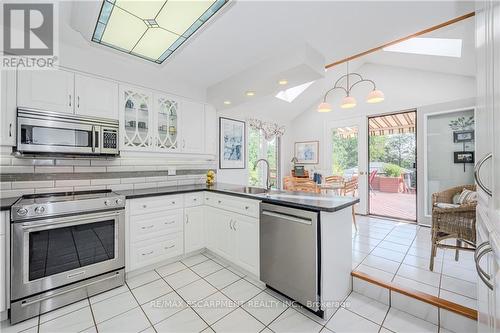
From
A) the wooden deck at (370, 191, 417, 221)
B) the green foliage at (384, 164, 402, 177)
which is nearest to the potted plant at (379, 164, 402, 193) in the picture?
the green foliage at (384, 164, 402, 177)

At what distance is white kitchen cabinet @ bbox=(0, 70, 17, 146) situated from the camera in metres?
1.93

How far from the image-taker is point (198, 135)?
3.38 m

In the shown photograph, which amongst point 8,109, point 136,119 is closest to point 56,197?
point 8,109

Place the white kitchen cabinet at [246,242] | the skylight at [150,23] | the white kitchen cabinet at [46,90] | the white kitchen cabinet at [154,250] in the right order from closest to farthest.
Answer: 1. the skylight at [150,23]
2. the white kitchen cabinet at [46,90]
3. the white kitchen cabinet at [246,242]
4. the white kitchen cabinet at [154,250]

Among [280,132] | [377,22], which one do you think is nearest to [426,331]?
[377,22]

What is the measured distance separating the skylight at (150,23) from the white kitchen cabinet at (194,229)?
6.31 feet

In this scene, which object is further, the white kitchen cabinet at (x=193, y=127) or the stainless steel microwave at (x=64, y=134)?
the white kitchen cabinet at (x=193, y=127)

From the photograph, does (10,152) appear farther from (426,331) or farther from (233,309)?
(426,331)

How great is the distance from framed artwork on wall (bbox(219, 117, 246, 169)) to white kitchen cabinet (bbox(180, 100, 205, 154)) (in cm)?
62

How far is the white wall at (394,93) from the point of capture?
12.0 ft

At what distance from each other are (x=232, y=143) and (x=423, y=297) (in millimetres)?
3377

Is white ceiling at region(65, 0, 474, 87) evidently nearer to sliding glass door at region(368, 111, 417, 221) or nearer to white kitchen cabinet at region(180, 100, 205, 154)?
white kitchen cabinet at region(180, 100, 205, 154)

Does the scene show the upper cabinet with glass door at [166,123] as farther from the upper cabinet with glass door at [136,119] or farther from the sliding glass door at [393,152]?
the sliding glass door at [393,152]

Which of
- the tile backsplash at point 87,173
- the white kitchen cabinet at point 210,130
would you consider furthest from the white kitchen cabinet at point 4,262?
the white kitchen cabinet at point 210,130
